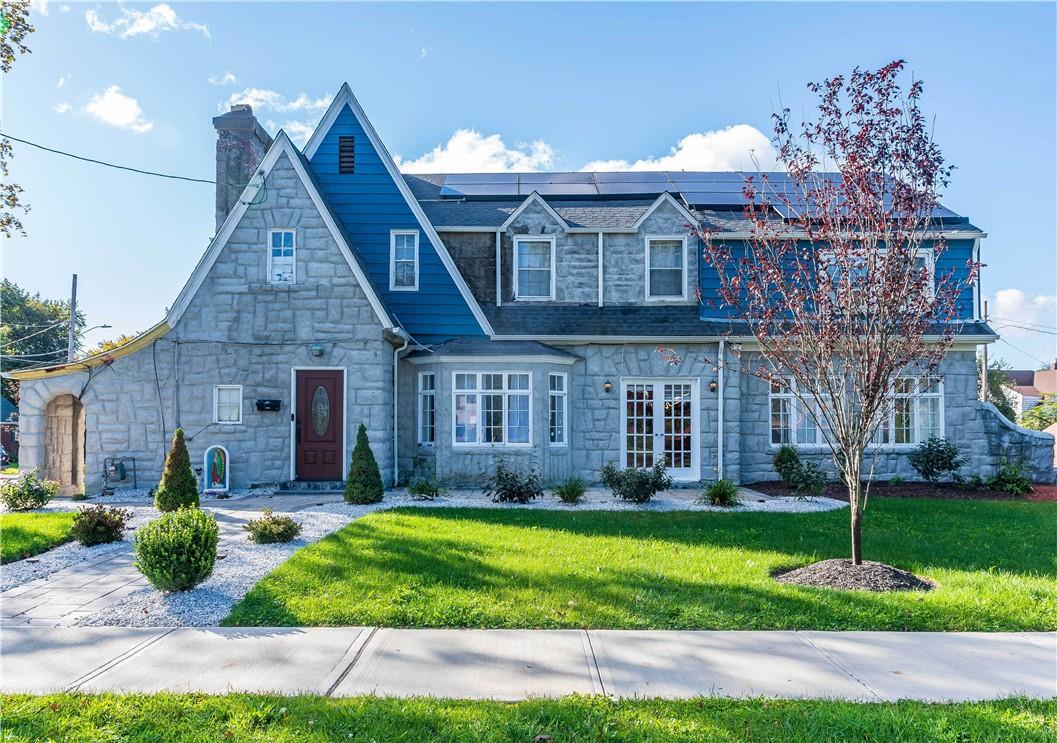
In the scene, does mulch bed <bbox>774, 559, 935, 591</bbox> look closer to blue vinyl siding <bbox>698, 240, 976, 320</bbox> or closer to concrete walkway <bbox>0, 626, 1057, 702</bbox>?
concrete walkway <bbox>0, 626, 1057, 702</bbox>

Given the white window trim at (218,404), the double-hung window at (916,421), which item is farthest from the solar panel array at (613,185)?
the white window trim at (218,404)

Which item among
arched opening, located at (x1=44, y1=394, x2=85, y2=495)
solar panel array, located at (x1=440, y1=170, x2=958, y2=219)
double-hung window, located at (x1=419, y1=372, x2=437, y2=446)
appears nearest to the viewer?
arched opening, located at (x1=44, y1=394, x2=85, y2=495)

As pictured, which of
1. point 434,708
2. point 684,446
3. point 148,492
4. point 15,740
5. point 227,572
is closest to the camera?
point 15,740

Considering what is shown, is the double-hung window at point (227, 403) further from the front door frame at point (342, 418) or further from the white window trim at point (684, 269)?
the white window trim at point (684, 269)

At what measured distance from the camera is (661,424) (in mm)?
15141

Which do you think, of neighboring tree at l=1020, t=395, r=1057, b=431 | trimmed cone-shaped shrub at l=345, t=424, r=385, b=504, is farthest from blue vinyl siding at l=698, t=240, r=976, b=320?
neighboring tree at l=1020, t=395, r=1057, b=431

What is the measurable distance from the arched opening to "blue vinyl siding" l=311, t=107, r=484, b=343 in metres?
7.16

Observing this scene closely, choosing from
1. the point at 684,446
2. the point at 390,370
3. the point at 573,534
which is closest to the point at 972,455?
the point at 684,446

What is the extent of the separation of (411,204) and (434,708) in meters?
13.2

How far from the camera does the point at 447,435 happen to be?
1404 cm

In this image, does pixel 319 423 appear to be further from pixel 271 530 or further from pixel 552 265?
pixel 552 265

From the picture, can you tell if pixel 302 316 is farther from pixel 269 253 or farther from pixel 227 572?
pixel 227 572

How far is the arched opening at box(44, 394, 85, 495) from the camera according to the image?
13.8 metres

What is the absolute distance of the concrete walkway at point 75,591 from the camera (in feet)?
19.7
